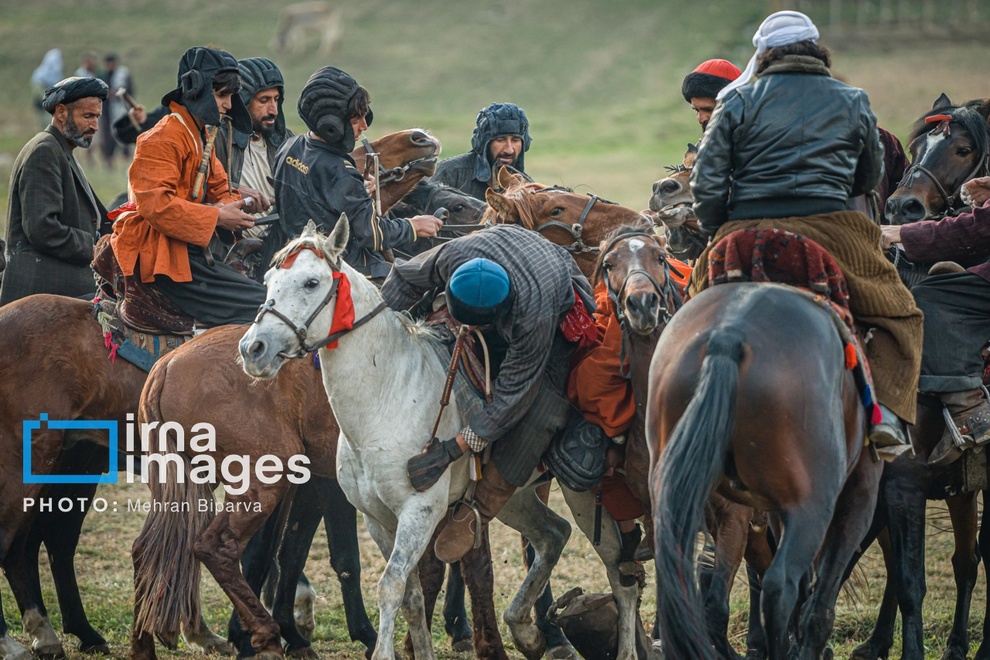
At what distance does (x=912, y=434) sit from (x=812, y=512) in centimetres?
226

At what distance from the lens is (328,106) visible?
8102mm

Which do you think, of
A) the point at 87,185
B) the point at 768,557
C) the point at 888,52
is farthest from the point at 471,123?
the point at 768,557

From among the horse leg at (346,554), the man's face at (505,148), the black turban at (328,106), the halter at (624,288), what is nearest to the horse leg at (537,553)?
the horse leg at (346,554)

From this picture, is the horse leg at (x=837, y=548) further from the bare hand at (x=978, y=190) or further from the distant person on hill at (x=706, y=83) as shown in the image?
the distant person on hill at (x=706, y=83)

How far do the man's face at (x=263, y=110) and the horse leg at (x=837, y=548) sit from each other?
5.17 metres

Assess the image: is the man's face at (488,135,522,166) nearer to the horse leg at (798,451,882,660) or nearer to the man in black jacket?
the man in black jacket

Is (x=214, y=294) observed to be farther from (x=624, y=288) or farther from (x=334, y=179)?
(x=624, y=288)

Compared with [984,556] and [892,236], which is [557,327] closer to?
[892,236]

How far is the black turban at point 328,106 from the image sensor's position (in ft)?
26.6

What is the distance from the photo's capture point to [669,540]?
520cm

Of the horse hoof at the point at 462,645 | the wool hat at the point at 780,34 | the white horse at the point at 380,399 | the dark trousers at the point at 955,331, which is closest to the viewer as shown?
the wool hat at the point at 780,34

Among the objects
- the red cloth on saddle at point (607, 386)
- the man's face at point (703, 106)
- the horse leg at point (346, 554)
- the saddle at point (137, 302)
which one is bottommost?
the horse leg at point (346, 554)

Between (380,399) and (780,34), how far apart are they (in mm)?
2626

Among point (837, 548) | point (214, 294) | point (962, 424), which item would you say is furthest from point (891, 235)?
point (214, 294)
